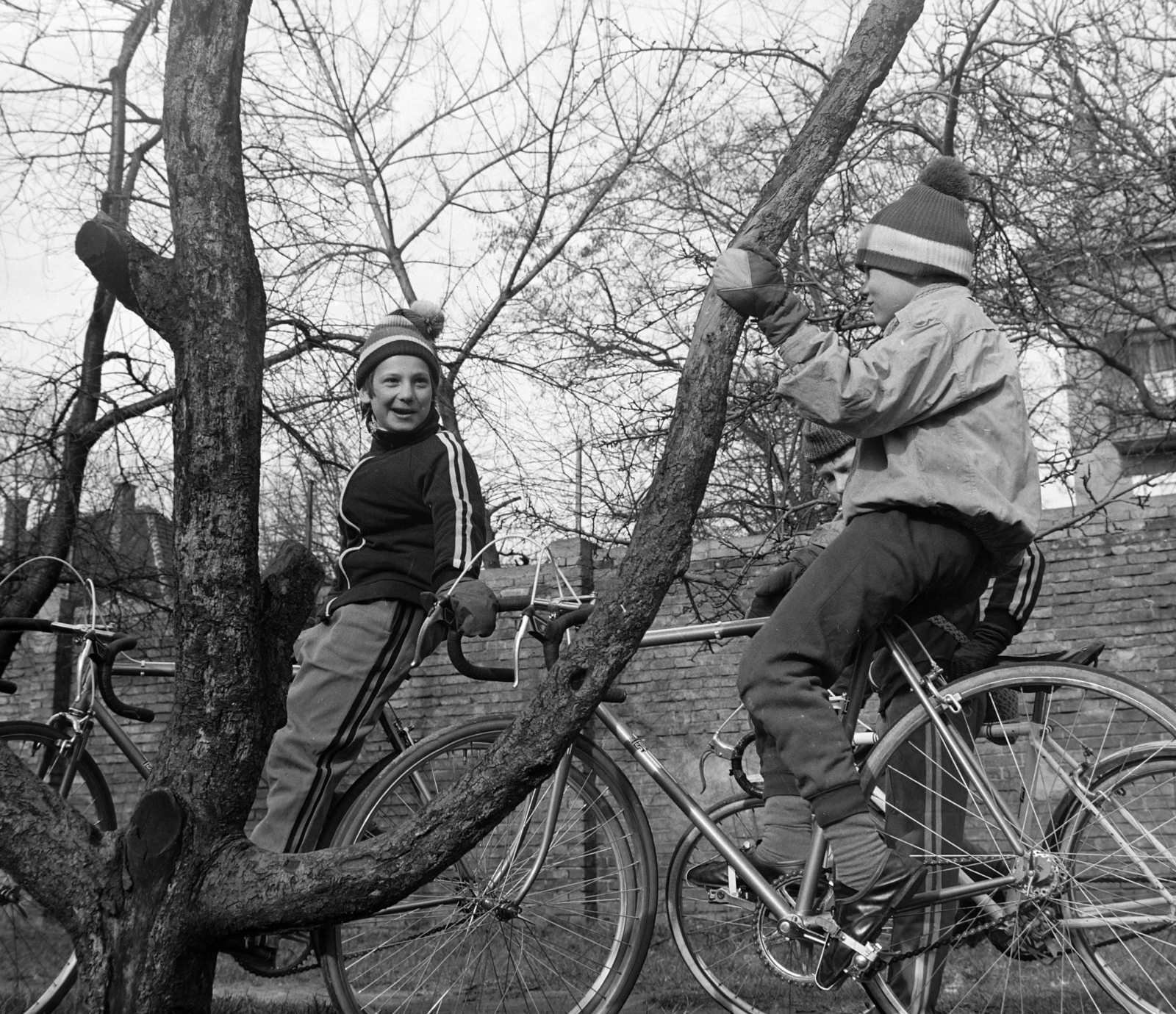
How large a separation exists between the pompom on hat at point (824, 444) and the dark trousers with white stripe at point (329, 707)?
133 cm

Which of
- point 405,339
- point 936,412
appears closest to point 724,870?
point 936,412

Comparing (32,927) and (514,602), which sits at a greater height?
(514,602)

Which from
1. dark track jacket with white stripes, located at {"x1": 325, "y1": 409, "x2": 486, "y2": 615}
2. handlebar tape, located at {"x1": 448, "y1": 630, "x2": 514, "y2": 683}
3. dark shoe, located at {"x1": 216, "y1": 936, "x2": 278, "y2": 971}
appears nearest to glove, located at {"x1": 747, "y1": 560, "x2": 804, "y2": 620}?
handlebar tape, located at {"x1": 448, "y1": 630, "x2": 514, "y2": 683}

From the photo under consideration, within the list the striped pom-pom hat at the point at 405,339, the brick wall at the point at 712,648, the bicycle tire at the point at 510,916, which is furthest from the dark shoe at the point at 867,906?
the brick wall at the point at 712,648

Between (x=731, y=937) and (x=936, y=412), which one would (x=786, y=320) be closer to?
(x=936, y=412)

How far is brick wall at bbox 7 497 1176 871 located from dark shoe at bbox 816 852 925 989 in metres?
3.59

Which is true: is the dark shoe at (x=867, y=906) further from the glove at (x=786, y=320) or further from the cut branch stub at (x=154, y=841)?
the cut branch stub at (x=154, y=841)

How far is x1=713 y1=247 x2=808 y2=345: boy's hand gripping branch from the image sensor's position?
241cm

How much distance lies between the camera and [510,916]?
2.84 meters

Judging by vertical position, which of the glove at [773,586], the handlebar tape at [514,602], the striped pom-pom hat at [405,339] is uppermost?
the striped pom-pom hat at [405,339]

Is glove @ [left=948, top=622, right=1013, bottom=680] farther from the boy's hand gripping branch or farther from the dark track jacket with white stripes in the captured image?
the dark track jacket with white stripes

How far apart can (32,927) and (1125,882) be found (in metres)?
3.10

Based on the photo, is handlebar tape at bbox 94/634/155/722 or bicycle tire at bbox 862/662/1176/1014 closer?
bicycle tire at bbox 862/662/1176/1014

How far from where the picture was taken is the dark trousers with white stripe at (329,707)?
299cm
